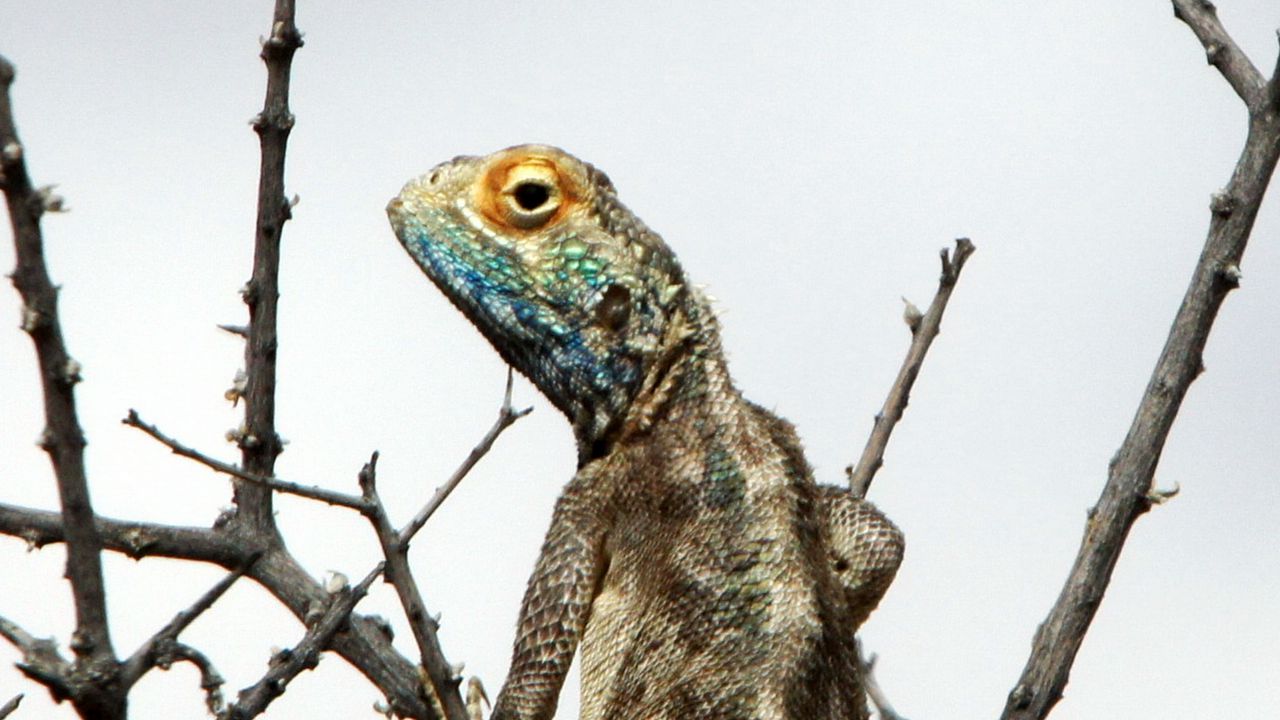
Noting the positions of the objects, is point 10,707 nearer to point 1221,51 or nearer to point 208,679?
point 208,679

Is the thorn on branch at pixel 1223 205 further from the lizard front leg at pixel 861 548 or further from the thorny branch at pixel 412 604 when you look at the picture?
the thorny branch at pixel 412 604

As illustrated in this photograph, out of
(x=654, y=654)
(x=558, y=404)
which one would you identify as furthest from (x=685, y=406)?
(x=654, y=654)

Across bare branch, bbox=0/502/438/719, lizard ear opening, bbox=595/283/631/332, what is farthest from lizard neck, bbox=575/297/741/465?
bare branch, bbox=0/502/438/719

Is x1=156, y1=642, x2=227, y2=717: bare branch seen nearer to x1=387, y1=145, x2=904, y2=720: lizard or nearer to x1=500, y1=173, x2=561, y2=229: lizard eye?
x1=387, y1=145, x2=904, y2=720: lizard

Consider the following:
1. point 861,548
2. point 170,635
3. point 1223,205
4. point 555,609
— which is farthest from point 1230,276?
point 170,635

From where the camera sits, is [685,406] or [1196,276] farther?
[685,406]

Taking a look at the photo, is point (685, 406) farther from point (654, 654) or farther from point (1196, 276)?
point (1196, 276)
